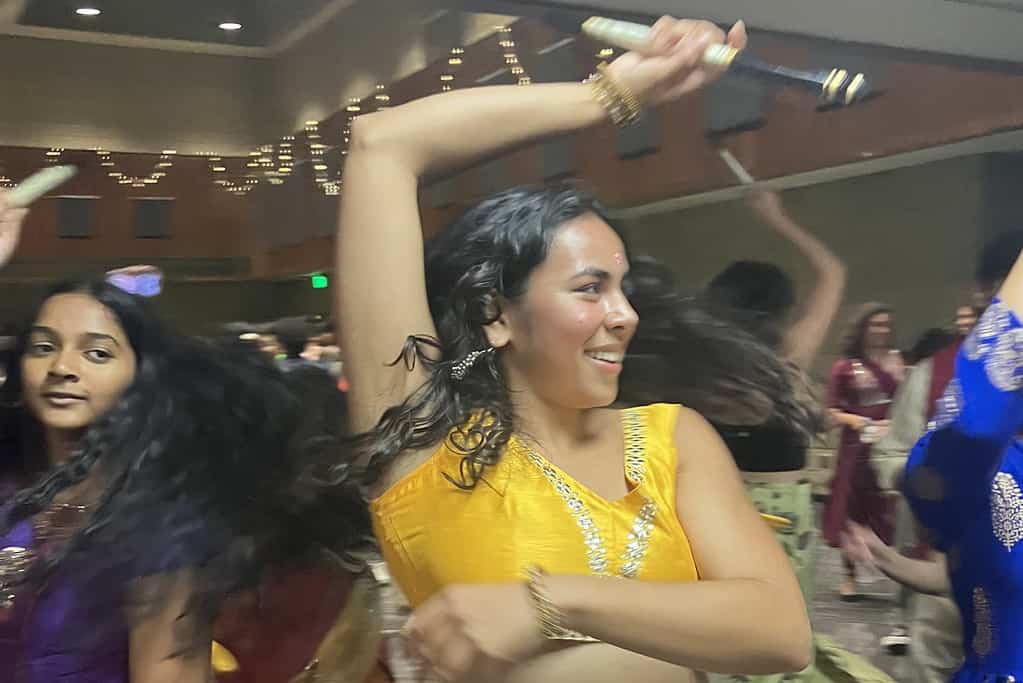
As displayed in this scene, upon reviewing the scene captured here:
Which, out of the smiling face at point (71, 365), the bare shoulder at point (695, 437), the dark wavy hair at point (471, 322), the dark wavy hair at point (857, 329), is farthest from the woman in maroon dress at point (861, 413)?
the smiling face at point (71, 365)

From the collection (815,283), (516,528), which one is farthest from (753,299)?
(516,528)

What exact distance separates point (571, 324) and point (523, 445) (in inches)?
3.2

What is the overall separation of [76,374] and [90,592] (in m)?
0.12

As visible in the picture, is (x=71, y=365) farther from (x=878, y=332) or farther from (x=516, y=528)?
(x=878, y=332)

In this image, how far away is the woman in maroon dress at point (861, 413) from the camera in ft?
2.99

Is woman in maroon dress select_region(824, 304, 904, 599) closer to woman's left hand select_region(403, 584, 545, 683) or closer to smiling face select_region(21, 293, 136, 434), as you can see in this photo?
woman's left hand select_region(403, 584, 545, 683)

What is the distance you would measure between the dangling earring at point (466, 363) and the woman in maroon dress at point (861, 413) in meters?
0.35

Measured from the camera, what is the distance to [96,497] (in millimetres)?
623

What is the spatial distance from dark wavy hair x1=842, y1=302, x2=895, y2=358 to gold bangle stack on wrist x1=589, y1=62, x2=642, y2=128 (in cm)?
28

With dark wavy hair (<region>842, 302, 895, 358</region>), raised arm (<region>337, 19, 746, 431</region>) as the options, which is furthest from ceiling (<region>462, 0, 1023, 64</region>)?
dark wavy hair (<region>842, 302, 895, 358</region>)

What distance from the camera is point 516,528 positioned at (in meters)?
0.66

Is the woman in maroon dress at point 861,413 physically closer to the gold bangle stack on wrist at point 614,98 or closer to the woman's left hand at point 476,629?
the gold bangle stack on wrist at point 614,98

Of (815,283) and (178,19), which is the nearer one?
(178,19)

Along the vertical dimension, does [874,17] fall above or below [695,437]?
above
